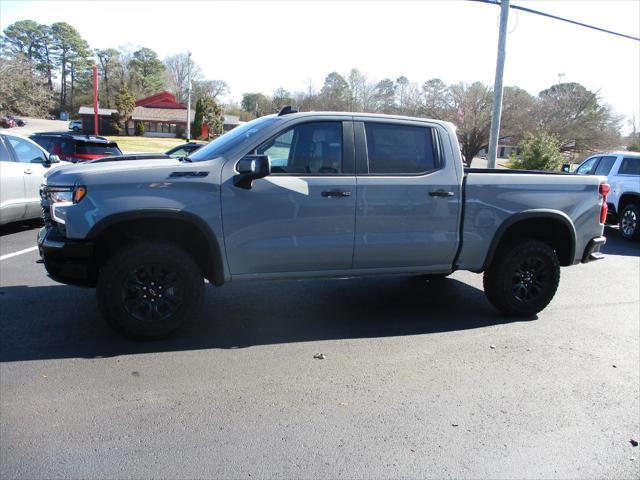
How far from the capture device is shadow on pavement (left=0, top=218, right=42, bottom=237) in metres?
9.71

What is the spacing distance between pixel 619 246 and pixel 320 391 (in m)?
9.52

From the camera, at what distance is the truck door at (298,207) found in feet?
15.2

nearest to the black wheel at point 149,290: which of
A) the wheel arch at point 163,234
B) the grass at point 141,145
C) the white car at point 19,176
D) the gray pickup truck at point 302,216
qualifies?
the gray pickup truck at point 302,216

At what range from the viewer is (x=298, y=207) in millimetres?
4742

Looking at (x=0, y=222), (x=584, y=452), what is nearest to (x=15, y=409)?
(x=584, y=452)

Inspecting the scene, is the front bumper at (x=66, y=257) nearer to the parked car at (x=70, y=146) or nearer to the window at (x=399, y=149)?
the window at (x=399, y=149)

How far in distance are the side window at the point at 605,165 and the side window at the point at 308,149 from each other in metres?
9.87

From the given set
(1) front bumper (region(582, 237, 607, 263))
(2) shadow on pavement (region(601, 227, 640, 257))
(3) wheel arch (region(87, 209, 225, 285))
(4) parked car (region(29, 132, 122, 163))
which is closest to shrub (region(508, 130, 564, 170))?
(2) shadow on pavement (region(601, 227, 640, 257))

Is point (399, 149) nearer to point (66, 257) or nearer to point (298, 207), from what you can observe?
point (298, 207)

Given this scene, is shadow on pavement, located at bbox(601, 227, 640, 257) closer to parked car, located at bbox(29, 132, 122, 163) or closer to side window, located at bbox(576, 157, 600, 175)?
side window, located at bbox(576, 157, 600, 175)

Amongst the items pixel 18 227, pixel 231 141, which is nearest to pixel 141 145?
pixel 18 227

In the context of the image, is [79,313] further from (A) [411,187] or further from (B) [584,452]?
(B) [584,452]

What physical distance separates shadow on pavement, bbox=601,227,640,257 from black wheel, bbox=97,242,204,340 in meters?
8.60

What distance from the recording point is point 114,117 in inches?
2657
